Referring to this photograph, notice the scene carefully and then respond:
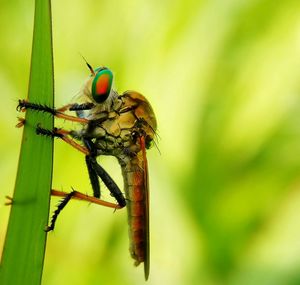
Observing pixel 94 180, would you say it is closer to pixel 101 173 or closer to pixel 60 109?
pixel 101 173

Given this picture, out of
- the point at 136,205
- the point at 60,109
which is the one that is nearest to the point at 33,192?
the point at 60,109

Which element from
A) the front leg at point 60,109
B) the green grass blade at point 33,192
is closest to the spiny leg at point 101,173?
the front leg at point 60,109

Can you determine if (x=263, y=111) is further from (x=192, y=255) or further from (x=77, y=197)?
(x=77, y=197)

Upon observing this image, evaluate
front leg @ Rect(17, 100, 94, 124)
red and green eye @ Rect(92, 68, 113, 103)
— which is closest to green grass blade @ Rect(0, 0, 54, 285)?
front leg @ Rect(17, 100, 94, 124)

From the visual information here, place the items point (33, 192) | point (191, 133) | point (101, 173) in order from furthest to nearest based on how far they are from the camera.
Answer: point (191, 133), point (101, 173), point (33, 192)

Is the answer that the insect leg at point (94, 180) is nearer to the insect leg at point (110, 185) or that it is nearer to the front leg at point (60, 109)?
the insect leg at point (110, 185)

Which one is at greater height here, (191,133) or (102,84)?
(191,133)

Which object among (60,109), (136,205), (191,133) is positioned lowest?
(136,205)

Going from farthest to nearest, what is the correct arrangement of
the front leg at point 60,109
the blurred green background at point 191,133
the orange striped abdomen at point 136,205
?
the blurred green background at point 191,133
the orange striped abdomen at point 136,205
the front leg at point 60,109
